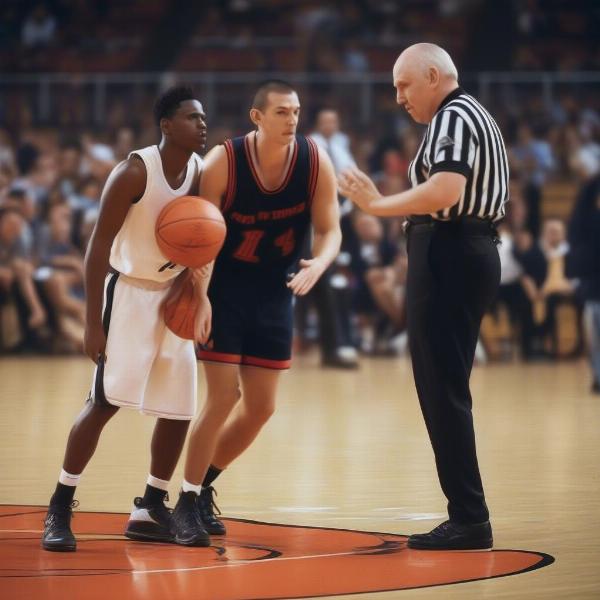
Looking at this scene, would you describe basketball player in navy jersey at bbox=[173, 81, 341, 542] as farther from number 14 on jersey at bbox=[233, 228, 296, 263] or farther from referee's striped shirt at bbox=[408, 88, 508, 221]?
referee's striped shirt at bbox=[408, 88, 508, 221]

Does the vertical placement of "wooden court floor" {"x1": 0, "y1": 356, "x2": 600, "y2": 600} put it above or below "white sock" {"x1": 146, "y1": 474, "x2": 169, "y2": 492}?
below

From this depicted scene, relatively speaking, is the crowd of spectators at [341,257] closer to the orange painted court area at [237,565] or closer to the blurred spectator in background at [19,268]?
the blurred spectator in background at [19,268]

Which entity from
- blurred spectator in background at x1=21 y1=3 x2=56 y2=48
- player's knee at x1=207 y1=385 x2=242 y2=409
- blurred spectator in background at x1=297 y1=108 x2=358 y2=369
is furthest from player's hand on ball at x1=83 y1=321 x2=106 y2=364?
blurred spectator in background at x1=21 y1=3 x2=56 y2=48

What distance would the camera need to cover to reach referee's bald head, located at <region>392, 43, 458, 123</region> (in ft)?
17.9

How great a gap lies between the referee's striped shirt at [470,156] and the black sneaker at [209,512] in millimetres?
1387

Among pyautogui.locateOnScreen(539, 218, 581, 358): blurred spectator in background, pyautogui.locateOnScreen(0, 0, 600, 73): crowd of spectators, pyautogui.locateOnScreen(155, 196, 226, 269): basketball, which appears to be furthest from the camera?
pyautogui.locateOnScreen(0, 0, 600, 73): crowd of spectators

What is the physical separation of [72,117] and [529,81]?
17.8ft

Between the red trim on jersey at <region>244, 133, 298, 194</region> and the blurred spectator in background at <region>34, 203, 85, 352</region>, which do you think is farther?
the blurred spectator in background at <region>34, 203, 85, 352</region>

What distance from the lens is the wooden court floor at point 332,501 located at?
15.4ft

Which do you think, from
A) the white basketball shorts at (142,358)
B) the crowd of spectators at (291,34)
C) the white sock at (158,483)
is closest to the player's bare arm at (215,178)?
the white basketball shorts at (142,358)

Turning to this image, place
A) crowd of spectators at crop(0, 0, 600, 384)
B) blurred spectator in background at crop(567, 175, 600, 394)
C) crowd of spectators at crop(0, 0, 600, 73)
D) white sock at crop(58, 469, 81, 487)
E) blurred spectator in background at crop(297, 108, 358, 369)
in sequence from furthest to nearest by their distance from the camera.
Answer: crowd of spectators at crop(0, 0, 600, 73)
crowd of spectators at crop(0, 0, 600, 384)
blurred spectator in background at crop(297, 108, 358, 369)
blurred spectator in background at crop(567, 175, 600, 394)
white sock at crop(58, 469, 81, 487)

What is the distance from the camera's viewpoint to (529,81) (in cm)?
1762

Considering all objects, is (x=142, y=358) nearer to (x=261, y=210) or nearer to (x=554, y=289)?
(x=261, y=210)

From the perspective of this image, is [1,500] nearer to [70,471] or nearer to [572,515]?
[70,471]
